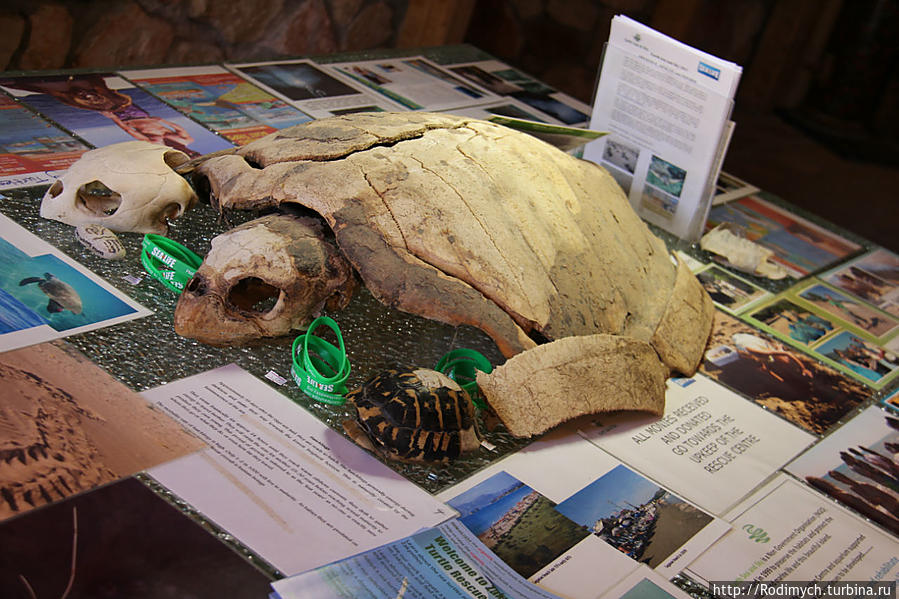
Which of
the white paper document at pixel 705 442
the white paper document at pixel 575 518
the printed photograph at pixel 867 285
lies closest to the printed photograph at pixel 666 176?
the printed photograph at pixel 867 285

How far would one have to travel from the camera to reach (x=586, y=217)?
2.43 meters

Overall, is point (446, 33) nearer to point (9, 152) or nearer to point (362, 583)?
point (9, 152)

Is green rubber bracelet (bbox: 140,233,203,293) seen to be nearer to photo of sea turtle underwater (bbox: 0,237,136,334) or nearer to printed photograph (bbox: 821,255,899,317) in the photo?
photo of sea turtle underwater (bbox: 0,237,136,334)

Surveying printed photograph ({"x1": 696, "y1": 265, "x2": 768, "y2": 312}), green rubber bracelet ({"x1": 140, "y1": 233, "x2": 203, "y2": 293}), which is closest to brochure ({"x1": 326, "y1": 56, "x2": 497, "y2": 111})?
printed photograph ({"x1": 696, "y1": 265, "x2": 768, "y2": 312})

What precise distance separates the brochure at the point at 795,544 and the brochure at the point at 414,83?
85.5 inches

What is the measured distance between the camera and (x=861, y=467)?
7.47 feet

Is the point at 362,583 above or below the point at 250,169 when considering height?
below

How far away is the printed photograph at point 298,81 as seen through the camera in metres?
3.52

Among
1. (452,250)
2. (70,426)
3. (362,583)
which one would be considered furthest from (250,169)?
(362,583)

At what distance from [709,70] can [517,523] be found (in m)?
1.78

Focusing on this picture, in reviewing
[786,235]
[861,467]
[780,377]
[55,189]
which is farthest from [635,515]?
[786,235]

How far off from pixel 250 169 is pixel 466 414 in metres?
0.85

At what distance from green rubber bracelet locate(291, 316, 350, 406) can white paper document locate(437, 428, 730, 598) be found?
358 mm

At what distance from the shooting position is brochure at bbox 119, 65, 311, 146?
3.14 meters
